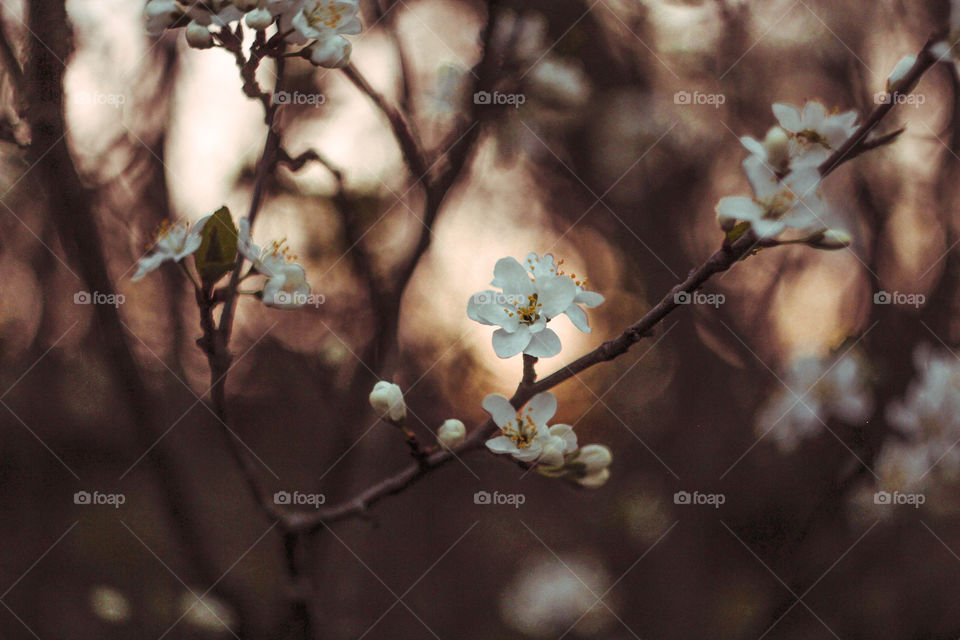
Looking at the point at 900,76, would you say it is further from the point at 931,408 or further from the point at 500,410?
the point at 931,408

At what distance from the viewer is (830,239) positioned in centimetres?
61

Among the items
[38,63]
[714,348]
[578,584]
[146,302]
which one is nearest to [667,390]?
[714,348]

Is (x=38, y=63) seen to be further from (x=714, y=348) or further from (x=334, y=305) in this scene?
(x=714, y=348)

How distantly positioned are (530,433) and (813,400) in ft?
2.85

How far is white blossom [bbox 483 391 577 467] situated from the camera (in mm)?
721

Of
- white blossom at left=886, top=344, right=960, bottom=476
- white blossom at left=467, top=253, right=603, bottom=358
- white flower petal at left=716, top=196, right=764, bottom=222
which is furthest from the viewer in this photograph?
white blossom at left=886, top=344, right=960, bottom=476

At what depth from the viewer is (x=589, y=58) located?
147cm

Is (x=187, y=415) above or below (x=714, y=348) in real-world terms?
below

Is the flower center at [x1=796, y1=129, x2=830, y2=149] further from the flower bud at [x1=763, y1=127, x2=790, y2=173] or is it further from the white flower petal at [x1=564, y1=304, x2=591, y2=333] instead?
the white flower petal at [x1=564, y1=304, x2=591, y2=333]

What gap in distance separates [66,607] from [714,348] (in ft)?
5.02

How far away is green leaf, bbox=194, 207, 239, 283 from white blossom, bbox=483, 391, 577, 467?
0.31 metres

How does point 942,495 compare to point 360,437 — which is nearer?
point 360,437

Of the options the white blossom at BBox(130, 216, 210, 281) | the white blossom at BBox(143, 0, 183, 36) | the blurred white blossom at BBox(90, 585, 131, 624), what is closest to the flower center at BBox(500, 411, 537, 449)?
the white blossom at BBox(130, 216, 210, 281)

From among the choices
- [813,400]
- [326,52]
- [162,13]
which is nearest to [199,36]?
[162,13]
